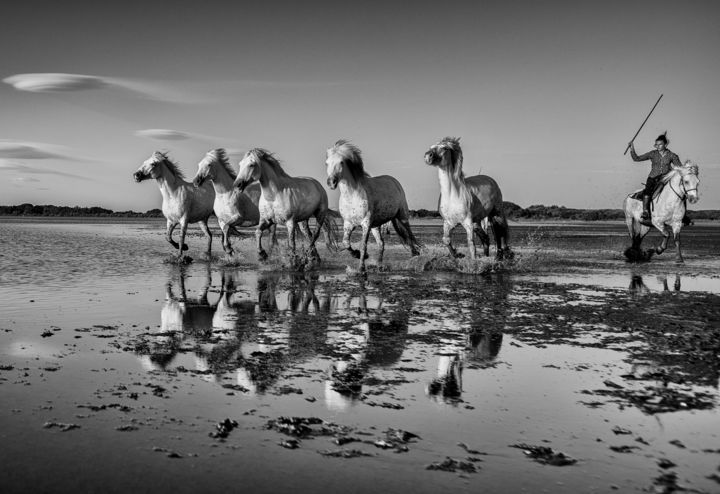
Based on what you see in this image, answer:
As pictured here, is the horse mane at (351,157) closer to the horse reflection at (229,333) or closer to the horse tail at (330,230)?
the horse tail at (330,230)

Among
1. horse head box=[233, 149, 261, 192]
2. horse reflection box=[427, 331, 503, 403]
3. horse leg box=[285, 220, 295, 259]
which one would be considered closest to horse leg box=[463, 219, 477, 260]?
horse leg box=[285, 220, 295, 259]

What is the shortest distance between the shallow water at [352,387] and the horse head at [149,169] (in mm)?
7003

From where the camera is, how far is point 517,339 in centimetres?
623

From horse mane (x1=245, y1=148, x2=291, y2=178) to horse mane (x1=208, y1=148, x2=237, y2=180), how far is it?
2.07m

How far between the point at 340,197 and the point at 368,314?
6.27 meters

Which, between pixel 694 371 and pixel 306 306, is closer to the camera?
pixel 694 371

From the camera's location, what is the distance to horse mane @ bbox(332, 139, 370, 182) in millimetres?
13133

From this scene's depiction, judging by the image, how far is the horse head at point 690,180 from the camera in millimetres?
15055

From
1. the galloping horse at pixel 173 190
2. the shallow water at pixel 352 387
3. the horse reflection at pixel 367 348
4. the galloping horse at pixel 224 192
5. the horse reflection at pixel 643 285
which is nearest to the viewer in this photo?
the shallow water at pixel 352 387

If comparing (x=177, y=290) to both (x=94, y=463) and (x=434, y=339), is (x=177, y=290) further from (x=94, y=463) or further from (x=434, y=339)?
(x=94, y=463)

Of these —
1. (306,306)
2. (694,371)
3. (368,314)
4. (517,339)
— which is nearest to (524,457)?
(694,371)

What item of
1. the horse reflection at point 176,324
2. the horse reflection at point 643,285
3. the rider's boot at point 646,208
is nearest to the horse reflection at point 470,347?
the horse reflection at point 176,324

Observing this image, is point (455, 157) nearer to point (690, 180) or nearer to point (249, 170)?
point (249, 170)

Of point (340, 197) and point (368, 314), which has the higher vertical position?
point (340, 197)
